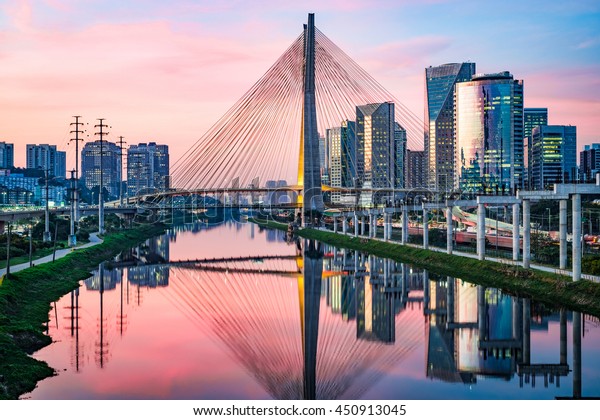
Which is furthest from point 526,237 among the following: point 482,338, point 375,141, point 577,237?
point 375,141

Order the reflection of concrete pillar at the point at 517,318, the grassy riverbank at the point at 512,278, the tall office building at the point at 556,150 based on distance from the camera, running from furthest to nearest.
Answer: the tall office building at the point at 556,150
the grassy riverbank at the point at 512,278
the reflection of concrete pillar at the point at 517,318

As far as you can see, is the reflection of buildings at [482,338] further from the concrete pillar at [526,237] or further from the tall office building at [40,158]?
the tall office building at [40,158]

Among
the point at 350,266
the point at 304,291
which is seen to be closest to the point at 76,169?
the point at 350,266

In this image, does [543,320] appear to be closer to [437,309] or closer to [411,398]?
[437,309]

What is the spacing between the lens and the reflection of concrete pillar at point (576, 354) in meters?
16.1

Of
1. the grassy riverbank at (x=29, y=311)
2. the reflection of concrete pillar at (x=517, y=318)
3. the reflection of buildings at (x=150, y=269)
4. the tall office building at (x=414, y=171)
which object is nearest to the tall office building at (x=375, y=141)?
the tall office building at (x=414, y=171)

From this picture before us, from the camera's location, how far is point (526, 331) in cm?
2178

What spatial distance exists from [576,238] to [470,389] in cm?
997

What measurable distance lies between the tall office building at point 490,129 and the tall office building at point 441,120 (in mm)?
6134

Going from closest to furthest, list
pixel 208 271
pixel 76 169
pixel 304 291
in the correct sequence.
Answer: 1. pixel 304 291
2. pixel 208 271
3. pixel 76 169

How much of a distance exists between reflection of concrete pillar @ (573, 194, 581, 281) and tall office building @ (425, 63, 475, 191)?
10575cm

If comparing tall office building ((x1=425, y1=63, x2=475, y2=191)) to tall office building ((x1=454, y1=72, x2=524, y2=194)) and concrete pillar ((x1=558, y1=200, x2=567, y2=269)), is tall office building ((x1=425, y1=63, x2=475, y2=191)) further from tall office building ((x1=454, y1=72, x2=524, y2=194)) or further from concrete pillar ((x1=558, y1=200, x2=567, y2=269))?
concrete pillar ((x1=558, y1=200, x2=567, y2=269))
